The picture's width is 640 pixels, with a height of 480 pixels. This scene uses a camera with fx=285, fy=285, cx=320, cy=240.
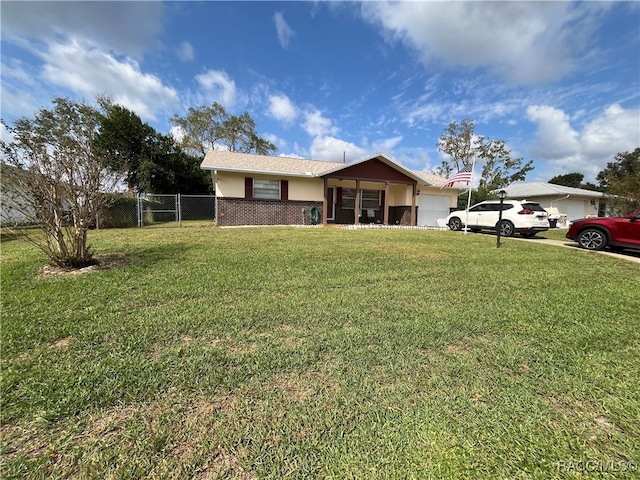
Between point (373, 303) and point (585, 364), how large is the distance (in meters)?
2.10

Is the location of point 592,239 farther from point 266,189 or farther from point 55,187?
point 55,187

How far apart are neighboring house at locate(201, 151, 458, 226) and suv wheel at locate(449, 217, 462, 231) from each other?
7.78ft

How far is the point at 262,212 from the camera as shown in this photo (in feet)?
46.9

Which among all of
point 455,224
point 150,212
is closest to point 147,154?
point 150,212

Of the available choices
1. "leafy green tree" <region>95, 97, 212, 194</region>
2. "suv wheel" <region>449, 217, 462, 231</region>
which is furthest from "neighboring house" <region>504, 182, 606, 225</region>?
"leafy green tree" <region>95, 97, 212, 194</region>

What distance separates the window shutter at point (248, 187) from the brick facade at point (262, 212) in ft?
0.88

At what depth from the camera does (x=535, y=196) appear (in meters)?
24.3

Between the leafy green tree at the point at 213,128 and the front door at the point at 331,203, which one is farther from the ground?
the leafy green tree at the point at 213,128

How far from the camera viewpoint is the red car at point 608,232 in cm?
815

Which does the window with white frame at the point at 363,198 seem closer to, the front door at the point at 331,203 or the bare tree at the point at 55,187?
the front door at the point at 331,203

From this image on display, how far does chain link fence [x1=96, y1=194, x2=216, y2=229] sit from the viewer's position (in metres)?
13.6

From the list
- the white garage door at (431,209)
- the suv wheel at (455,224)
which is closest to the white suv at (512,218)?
the suv wheel at (455,224)

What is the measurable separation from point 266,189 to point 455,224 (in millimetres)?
9805

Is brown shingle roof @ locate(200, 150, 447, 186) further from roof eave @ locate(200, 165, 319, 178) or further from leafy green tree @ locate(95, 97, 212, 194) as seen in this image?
leafy green tree @ locate(95, 97, 212, 194)
